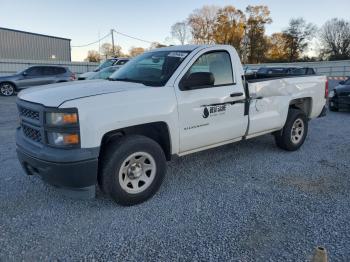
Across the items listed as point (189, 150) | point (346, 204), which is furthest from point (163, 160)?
point (346, 204)

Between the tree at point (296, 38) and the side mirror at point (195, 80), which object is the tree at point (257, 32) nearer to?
the tree at point (296, 38)

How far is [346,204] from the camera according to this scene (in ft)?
12.4

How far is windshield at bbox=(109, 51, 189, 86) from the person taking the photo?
4090mm

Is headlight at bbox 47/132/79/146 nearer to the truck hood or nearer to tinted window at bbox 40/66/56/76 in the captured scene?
the truck hood

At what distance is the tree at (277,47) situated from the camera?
193 feet

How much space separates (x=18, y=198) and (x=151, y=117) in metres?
1.94

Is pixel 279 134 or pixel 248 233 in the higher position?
pixel 279 134

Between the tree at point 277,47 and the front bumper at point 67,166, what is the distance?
59.4 meters

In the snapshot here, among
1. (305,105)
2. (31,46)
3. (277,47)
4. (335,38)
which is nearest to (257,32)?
(277,47)

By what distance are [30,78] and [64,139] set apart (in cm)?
1529

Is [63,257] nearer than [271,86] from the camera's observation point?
Yes

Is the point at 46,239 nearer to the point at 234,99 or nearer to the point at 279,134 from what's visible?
the point at 234,99

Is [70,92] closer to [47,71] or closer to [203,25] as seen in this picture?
[47,71]

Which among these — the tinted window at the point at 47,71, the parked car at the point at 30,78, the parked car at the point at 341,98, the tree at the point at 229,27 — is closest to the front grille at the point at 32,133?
the parked car at the point at 341,98
